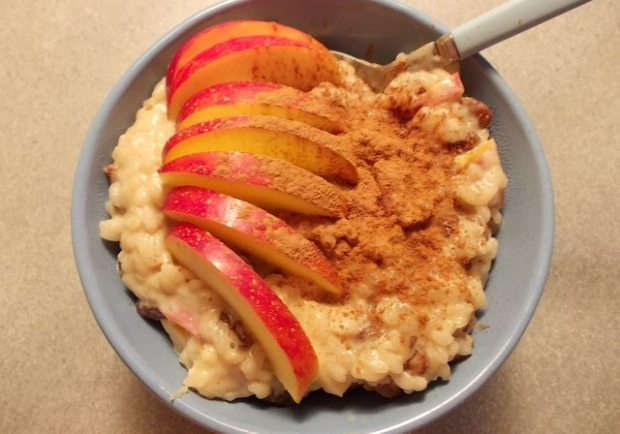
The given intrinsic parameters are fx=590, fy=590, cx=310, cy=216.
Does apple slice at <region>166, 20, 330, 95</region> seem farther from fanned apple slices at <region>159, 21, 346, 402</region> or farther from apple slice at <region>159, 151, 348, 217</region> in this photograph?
apple slice at <region>159, 151, 348, 217</region>

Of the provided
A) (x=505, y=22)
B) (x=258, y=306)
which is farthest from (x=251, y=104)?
(x=505, y=22)

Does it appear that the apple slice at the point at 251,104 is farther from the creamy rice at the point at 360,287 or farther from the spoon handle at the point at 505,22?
the spoon handle at the point at 505,22

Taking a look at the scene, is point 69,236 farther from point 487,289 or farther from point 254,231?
point 487,289

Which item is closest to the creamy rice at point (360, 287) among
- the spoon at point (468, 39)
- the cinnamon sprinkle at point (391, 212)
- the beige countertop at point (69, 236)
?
the cinnamon sprinkle at point (391, 212)

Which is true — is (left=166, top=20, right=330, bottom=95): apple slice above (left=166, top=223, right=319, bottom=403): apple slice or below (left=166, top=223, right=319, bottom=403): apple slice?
above

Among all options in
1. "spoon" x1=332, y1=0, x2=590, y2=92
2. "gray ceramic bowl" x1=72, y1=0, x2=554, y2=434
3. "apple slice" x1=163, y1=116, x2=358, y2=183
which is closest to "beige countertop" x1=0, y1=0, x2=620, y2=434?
"gray ceramic bowl" x1=72, y1=0, x2=554, y2=434
